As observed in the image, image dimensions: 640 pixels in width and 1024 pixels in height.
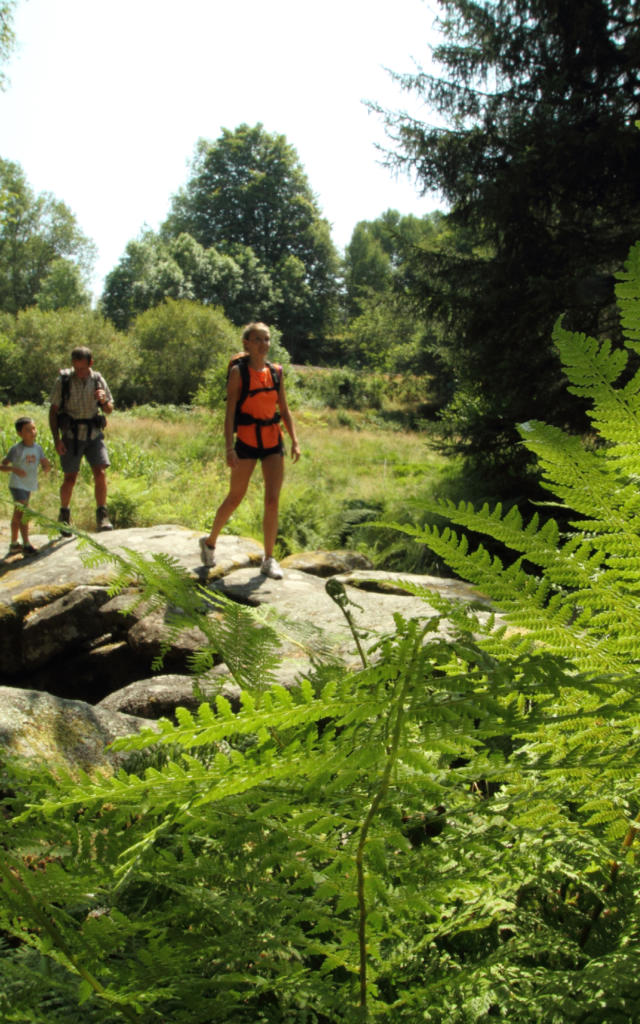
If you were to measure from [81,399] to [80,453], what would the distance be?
21.7 inches

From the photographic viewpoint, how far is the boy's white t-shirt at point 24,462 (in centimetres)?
610

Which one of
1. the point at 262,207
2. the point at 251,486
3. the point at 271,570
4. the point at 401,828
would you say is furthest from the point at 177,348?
the point at 262,207

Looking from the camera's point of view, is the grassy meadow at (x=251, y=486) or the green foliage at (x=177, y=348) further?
the green foliage at (x=177, y=348)

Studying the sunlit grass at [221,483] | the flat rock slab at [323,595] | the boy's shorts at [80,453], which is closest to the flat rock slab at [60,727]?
the flat rock slab at [323,595]

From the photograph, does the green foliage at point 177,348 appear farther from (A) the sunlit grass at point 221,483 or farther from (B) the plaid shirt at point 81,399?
(B) the plaid shirt at point 81,399

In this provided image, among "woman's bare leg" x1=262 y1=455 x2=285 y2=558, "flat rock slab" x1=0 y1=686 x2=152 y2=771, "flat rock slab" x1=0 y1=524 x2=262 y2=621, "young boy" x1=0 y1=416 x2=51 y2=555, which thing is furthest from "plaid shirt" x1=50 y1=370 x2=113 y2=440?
"flat rock slab" x1=0 y1=686 x2=152 y2=771

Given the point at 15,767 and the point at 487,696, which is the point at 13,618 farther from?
the point at 487,696

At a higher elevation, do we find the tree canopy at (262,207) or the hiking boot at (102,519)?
the tree canopy at (262,207)

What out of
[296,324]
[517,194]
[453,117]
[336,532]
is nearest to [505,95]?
[453,117]

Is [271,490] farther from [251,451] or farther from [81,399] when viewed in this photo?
[81,399]

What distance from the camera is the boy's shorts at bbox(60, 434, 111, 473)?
21.2ft

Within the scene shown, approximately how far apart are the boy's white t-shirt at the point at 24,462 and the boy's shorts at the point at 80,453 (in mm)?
273

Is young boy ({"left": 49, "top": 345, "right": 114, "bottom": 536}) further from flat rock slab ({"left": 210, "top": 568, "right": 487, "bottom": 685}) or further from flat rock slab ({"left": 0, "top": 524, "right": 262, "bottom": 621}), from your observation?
flat rock slab ({"left": 210, "top": 568, "right": 487, "bottom": 685})

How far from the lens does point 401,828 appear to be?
→ 1.41 ft
